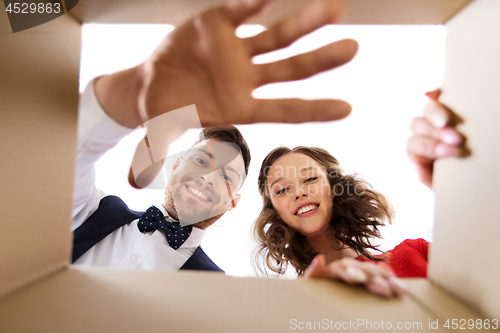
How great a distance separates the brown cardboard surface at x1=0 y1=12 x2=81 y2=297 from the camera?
21cm

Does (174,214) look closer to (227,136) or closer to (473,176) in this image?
(227,136)

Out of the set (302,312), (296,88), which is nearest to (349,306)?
(302,312)

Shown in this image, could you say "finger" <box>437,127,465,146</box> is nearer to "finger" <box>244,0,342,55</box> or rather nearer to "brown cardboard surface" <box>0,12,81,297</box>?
"finger" <box>244,0,342,55</box>

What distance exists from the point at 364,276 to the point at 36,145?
33 centimetres

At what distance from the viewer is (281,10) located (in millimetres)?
286

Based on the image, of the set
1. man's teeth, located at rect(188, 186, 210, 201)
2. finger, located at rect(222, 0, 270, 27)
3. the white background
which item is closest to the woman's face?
the white background

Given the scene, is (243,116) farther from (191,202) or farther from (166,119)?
(191,202)

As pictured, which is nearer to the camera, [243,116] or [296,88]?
[243,116]

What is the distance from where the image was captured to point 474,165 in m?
0.24

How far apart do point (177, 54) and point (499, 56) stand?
292 mm

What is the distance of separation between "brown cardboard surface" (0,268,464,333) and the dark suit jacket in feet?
2.12

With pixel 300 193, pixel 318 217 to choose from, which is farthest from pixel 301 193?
pixel 318 217

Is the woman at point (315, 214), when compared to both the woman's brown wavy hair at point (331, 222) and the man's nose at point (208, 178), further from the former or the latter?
the man's nose at point (208, 178)

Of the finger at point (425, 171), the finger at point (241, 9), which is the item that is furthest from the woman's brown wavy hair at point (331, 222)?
the finger at point (241, 9)
